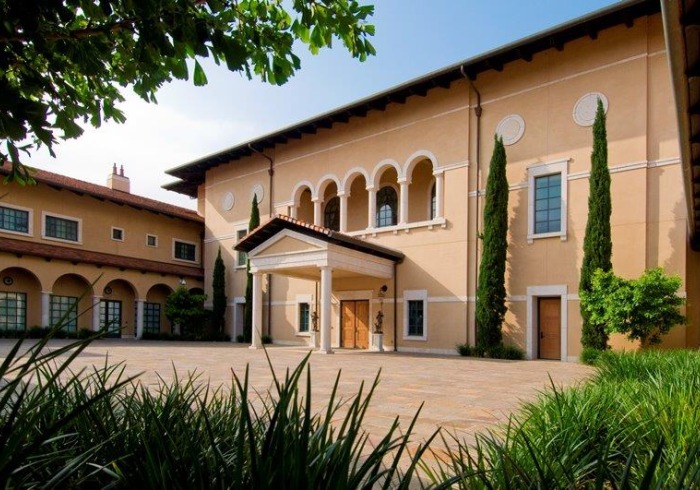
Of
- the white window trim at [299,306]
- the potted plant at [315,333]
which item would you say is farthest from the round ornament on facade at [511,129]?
the white window trim at [299,306]

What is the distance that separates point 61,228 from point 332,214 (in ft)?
45.0

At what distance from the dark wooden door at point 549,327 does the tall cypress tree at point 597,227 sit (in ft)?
4.38

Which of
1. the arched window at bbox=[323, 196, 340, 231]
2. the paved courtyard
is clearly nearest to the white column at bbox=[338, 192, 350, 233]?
the arched window at bbox=[323, 196, 340, 231]

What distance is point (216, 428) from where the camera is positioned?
2.83m

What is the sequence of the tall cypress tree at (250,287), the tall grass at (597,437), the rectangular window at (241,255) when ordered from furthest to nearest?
the rectangular window at (241,255)
the tall cypress tree at (250,287)
the tall grass at (597,437)

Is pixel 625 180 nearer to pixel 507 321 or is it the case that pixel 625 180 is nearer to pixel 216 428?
pixel 507 321

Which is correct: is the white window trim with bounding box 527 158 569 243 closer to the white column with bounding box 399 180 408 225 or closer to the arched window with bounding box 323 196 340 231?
the white column with bounding box 399 180 408 225

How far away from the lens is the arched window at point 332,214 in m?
24.7

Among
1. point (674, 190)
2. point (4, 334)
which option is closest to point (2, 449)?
point (674, 190)

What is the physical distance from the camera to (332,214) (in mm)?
24953

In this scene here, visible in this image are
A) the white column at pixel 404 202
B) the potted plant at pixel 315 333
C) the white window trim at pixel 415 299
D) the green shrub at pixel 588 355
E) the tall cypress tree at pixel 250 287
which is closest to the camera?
the green shrub at pixel 588 355

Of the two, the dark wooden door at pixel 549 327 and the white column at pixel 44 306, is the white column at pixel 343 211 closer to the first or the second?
the dark wooden door at pixel 549 327

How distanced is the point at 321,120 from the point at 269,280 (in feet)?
27.6

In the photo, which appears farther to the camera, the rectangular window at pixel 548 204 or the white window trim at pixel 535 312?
the rectangular window at pixel 548 204
